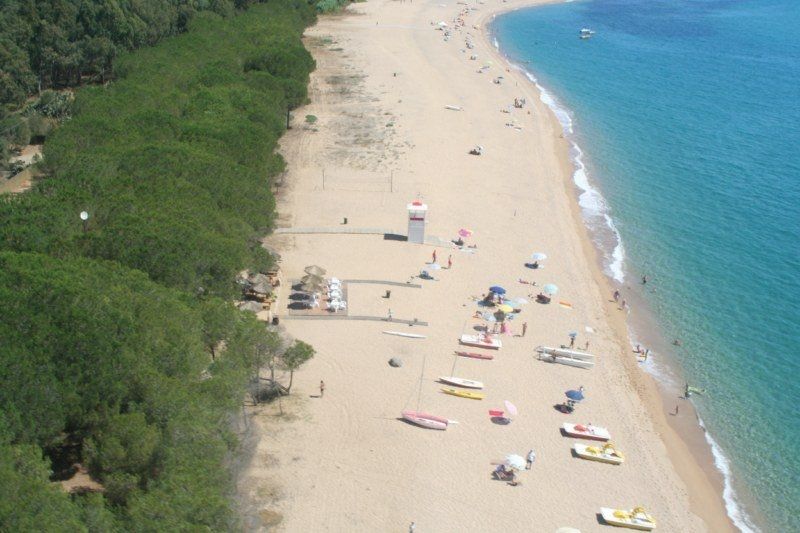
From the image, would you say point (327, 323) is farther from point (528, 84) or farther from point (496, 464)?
point (528, 84)

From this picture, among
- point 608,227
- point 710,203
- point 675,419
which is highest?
point 710,203

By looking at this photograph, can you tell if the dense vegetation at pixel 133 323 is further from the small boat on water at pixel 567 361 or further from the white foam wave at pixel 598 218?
the white foam wave at pixel 598 218

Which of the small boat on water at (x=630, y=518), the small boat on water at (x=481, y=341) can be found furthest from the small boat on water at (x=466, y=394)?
the small boat on water at (x=630, y=518)

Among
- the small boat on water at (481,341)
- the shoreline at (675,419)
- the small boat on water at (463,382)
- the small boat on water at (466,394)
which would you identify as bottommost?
the shoreline at (675,419)

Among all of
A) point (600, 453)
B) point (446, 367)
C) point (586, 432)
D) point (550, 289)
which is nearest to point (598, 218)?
point (550, 289)

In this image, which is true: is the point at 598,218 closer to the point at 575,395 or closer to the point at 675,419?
the point at 675,419

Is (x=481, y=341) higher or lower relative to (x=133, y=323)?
lower
